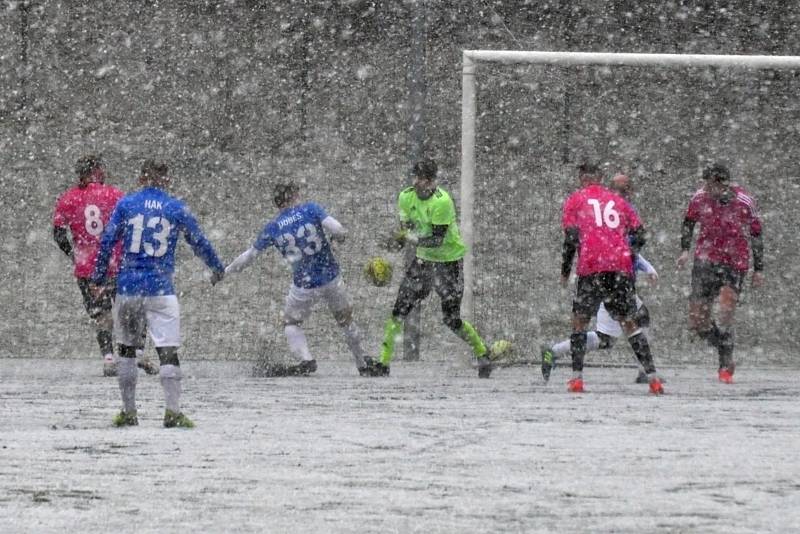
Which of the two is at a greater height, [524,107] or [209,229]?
[524,107]

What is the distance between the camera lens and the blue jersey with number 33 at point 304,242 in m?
14.6

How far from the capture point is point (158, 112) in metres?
23.4

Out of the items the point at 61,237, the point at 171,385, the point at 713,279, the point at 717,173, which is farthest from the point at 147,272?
the point at 713,279

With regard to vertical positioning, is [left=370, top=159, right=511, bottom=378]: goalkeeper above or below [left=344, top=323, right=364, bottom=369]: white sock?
above

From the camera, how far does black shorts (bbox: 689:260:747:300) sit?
14.5m

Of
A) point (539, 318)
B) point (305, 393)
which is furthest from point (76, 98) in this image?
point (305, 393)

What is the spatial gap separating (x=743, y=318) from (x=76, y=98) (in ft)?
30.5

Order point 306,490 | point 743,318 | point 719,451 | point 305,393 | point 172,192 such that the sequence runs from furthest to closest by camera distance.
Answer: point 172,192 < point 743,318 < point 305,393 < point 719,451 < point 306,490

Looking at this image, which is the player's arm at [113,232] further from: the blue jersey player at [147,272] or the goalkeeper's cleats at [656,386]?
the goalkeeper's cleats at [656,386]

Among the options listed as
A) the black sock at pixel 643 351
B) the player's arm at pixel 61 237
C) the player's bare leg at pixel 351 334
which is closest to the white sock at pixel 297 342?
the player's bare leg at pixel 351 334

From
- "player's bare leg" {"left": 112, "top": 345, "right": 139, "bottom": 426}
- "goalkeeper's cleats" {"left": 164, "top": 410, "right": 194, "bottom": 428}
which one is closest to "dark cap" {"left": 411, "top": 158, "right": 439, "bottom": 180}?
"player's bare leg" {"left": 112, "top": 345, "right": 139, "bottom": 426}

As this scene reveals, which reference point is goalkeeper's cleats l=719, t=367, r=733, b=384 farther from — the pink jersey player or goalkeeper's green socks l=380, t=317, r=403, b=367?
goalkeeper's green socks l=380, t=317, r=403, b=367

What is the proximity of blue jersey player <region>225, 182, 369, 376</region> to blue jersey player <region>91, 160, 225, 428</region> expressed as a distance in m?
3.90

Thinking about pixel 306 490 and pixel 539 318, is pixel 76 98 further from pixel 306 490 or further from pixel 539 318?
pixel 306 490
